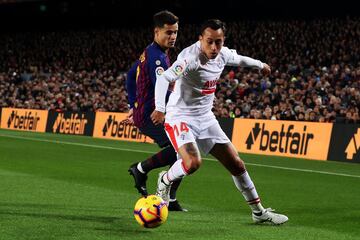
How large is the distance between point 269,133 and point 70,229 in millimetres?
15100

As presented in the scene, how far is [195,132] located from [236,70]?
23528 mm

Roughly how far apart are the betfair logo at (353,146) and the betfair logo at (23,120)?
19939 mm

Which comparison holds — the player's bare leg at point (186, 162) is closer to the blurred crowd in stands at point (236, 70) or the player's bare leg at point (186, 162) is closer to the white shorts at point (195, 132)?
the white shorts at point (195, 132)

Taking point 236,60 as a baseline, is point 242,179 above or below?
below

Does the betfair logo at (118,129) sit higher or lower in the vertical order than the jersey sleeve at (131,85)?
lower

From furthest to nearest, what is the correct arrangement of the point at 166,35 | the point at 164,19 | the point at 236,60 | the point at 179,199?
1. the point at 179,199
2. the point at 166,35
3. the point at 164,19
4. the point at 236,60

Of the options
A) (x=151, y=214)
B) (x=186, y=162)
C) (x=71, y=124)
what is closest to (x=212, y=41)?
(x=186, y=162)

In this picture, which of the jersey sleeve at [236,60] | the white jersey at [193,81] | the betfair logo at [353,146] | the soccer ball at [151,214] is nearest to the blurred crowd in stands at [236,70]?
the betfair logo at [353,146]

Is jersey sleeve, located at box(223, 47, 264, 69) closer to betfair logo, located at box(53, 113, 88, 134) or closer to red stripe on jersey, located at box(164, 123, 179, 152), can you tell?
red stripe on jersey, located at box(164, 123, 179, 152)

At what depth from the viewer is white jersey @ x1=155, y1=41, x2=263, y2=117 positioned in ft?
24.9

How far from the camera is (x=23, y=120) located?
36969 mm

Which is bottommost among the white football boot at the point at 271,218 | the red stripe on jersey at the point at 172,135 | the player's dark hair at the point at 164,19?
the white football boot at the point at 271,218

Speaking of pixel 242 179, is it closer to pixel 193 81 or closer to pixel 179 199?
pixel 193 81

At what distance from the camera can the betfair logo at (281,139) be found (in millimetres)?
20719
